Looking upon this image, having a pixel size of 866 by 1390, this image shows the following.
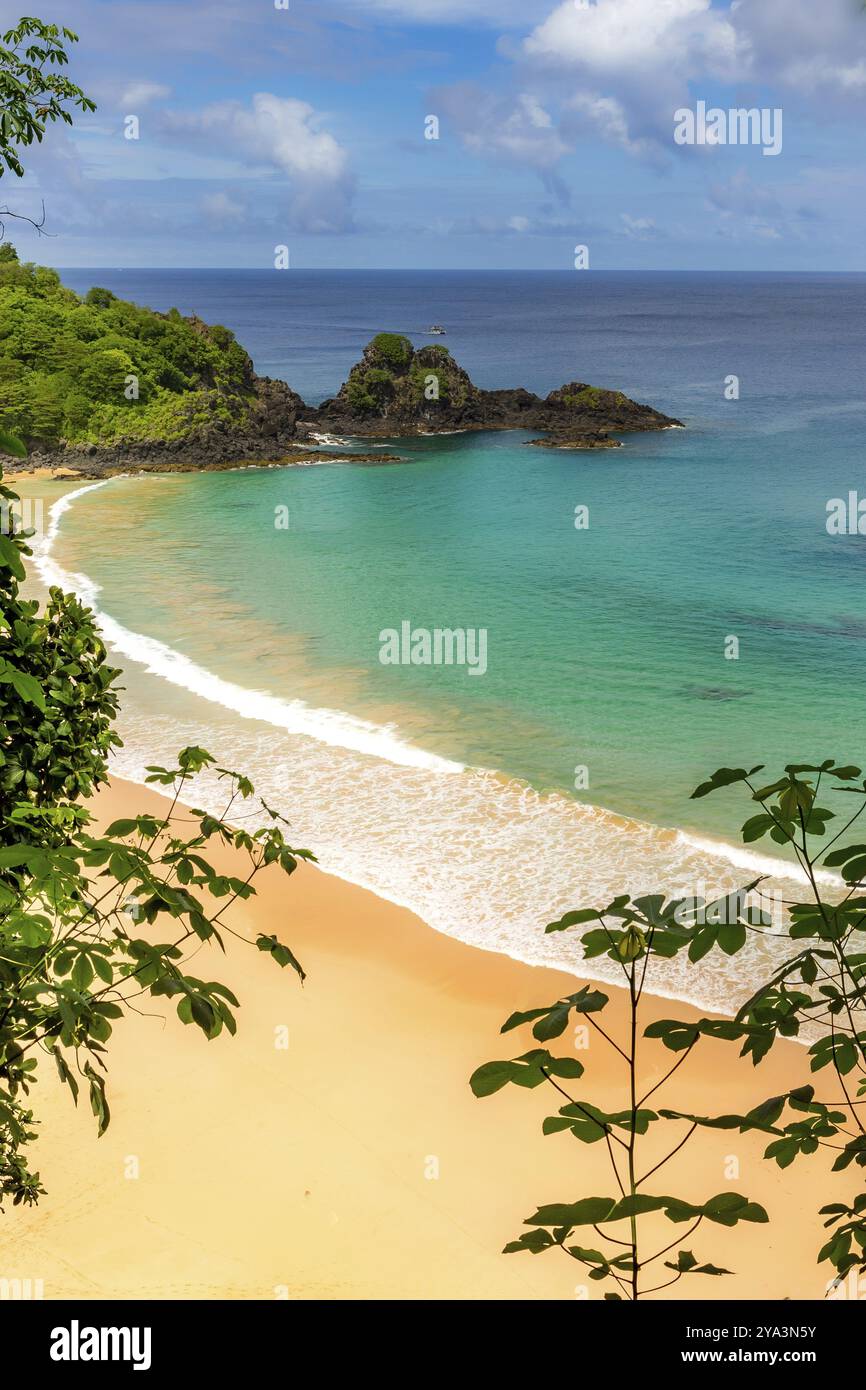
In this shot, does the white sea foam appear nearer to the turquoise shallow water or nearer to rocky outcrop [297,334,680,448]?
the turquoise shallow water

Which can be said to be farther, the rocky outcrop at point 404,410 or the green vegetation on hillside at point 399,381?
the green vegetation on hillside at point 399,381

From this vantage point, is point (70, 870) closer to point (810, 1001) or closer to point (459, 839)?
point (810, 1001)

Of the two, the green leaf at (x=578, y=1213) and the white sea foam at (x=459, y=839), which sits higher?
the green leaf at (x=578, y=1213)

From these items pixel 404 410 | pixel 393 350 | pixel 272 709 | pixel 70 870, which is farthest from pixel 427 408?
pixel 70 870

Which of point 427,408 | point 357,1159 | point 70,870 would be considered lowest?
point 357,1159

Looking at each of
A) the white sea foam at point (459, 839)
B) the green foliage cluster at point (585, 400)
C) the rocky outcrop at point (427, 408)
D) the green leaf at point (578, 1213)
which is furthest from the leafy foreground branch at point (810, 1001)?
the green foliage cluster at point (585, 400)

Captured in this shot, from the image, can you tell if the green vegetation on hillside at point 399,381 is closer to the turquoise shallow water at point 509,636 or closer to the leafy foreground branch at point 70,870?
the turquoise shallow water at point 509,636
